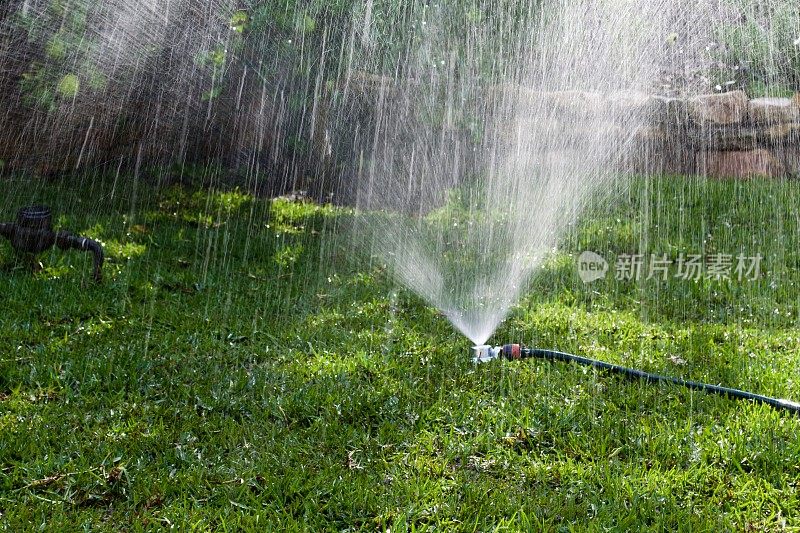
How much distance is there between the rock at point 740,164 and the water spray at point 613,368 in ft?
16.3

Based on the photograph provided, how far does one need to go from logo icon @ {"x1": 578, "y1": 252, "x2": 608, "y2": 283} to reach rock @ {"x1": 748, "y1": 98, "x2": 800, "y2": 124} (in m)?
3.56

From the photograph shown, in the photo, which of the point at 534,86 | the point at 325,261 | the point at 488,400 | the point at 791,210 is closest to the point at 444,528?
the point at 488,400

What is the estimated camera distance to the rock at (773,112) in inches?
316

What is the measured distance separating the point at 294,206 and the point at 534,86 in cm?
307

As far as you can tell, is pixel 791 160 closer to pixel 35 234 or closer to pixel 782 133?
pixel 782 133

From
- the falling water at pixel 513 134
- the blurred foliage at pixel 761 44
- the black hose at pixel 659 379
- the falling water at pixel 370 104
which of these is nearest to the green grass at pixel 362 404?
the black hose at pixel 659 379

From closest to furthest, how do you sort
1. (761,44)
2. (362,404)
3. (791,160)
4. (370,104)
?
1. (362,404)
2. (370,104)
3. (791,160)
4. (761,44)

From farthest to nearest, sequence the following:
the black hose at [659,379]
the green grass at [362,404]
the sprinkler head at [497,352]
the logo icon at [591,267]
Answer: the logo icon at [591,267], the sprinkler head at [497,352], the black hose at [659,379], the green grass at [362,404]

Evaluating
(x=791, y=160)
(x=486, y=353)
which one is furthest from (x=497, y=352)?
(x=791, y=160)

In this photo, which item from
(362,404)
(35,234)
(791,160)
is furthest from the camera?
(791,160)

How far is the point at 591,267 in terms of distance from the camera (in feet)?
17.9

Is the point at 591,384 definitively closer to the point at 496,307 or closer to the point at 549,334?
the point at 549,334

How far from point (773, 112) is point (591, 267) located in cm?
394

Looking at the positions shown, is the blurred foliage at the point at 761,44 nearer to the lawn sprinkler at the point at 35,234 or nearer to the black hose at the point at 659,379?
the black hose at the point at 659,379
